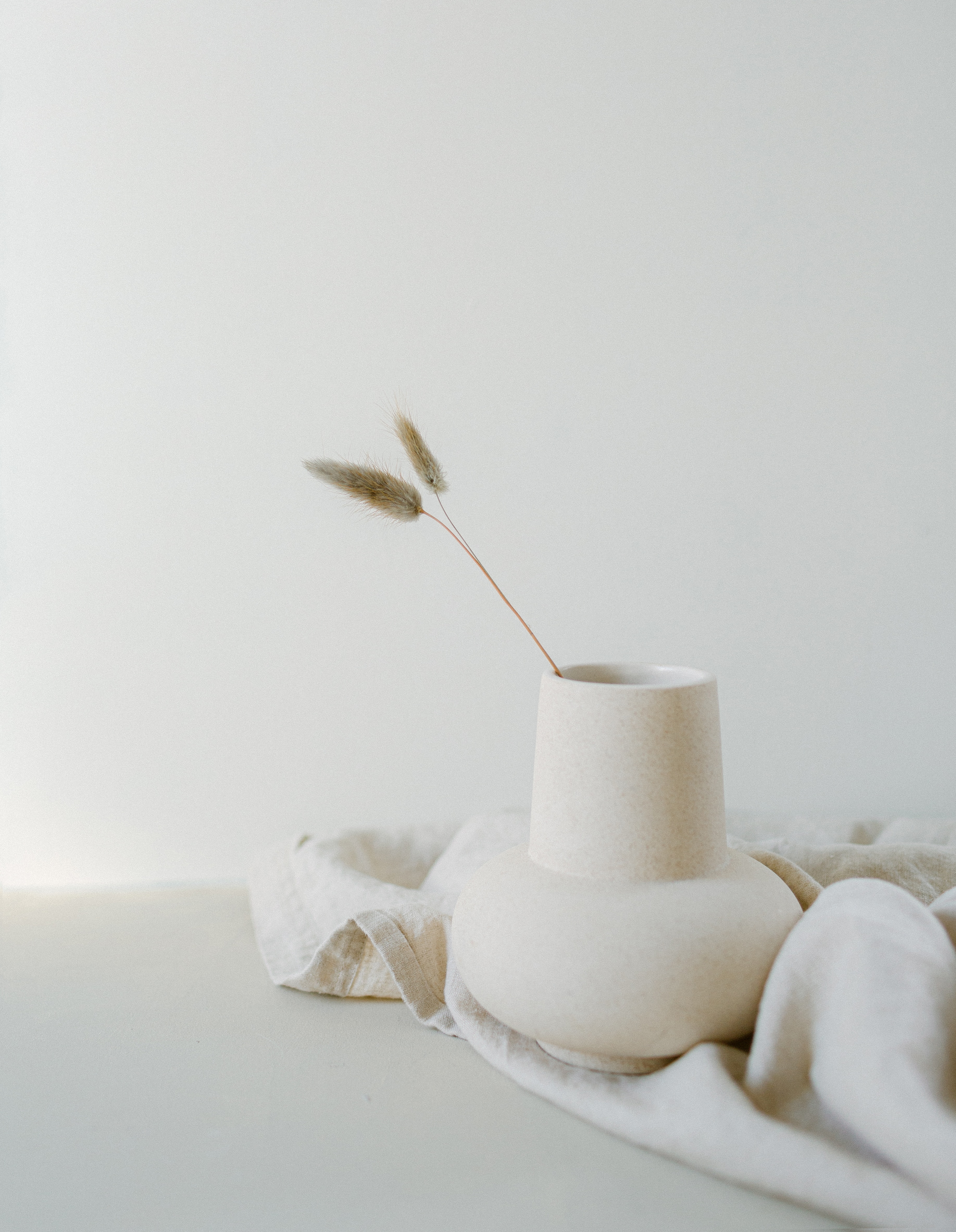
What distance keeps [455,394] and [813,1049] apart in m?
0.85

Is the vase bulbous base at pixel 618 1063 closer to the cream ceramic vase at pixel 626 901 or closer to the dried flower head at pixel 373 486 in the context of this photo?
the cream ceramic vase at pixel 626 901

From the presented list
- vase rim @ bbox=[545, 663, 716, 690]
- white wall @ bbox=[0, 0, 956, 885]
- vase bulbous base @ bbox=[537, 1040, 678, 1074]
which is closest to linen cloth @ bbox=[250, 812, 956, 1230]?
vase bulbous base @ bbox=[537, 1040, 678, 1074]

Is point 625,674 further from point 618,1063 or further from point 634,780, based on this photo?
point 618,1063

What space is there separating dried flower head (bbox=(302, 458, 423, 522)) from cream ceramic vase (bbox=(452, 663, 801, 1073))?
0.65 feet

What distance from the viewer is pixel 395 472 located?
43.9 inches

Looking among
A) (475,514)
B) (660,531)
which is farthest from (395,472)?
(660,531)

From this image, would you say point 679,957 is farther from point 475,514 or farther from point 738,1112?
point 475,514

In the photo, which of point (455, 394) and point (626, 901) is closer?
point (626, 901)

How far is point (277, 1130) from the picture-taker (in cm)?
61

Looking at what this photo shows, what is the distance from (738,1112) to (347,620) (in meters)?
0.77

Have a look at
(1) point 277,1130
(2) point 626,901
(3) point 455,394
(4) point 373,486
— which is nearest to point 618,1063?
(2) point 626,901

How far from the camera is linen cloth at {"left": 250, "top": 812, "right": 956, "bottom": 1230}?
507 millimetres

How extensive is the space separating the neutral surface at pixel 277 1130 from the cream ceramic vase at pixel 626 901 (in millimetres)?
84

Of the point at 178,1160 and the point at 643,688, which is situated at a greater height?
the point at 643,688
